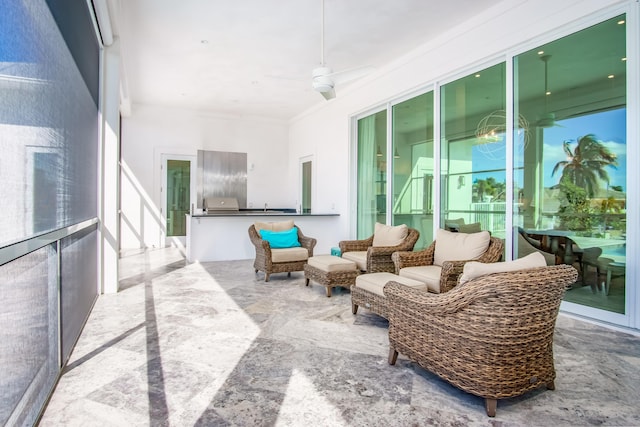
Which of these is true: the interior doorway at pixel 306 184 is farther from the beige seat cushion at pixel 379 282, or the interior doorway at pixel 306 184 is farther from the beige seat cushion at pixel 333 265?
the beige seat cushion at pixel 379 282

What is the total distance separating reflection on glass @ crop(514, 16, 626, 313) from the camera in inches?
133

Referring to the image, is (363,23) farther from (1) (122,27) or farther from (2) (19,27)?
(2) (19,27)

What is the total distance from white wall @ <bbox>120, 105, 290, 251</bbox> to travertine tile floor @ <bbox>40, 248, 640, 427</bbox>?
16.7 feet

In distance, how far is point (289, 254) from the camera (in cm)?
528

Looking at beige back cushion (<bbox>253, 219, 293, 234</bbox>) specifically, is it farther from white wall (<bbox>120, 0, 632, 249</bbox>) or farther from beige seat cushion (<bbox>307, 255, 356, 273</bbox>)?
white wall (<bbox>120, 0, 632, 249</bbox>)

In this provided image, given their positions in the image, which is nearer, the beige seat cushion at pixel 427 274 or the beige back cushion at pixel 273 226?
the beige seat cushion at pixel 427 274

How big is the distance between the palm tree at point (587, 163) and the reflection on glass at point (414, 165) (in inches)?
74.0

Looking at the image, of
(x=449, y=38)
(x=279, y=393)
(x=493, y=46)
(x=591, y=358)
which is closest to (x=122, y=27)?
(x=449, y=38)

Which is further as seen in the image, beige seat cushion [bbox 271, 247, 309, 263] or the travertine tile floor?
beige seat cushion [bbox 271, 247, 309, 263]

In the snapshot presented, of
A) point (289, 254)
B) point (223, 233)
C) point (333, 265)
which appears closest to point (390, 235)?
point (333, 265)

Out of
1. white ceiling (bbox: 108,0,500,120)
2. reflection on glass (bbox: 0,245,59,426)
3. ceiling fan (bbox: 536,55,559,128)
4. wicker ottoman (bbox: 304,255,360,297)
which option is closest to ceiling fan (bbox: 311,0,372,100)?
white ceiling (bbox: 108,0,500,120)

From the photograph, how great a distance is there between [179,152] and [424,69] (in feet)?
19.8

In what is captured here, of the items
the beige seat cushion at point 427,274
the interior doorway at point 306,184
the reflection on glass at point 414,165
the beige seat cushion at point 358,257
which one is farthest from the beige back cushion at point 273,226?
the interior doorway at point 306,184

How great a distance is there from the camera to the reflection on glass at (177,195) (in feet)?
29.0
